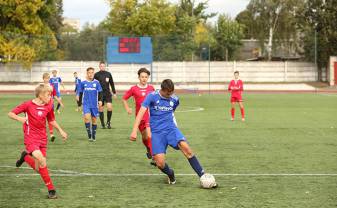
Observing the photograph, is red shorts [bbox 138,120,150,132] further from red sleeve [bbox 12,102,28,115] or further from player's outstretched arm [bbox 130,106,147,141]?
red sleeve [bbox 12,102,28,115]

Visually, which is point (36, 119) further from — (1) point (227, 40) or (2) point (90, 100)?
(1) point (227, 40)

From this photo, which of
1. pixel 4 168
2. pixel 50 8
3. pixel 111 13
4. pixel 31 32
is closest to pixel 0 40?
pixel 31 32

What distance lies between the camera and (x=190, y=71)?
61.2m

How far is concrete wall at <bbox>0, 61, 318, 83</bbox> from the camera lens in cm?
5884

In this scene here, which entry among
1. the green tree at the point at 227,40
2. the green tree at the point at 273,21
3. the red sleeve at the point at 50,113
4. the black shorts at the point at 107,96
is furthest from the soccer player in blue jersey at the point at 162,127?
the green tree at the point at 273,21

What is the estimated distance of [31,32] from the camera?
2281 inches

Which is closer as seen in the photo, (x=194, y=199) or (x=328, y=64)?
(x=194, y=199)

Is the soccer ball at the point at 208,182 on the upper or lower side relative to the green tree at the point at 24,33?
lower

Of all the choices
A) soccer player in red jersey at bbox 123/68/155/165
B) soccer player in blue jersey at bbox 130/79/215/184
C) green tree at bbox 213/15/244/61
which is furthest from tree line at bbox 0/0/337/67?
soccer player in blue jersey at bbox 130/79/215/184

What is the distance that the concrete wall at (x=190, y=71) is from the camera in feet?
193

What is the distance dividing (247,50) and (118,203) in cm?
8895

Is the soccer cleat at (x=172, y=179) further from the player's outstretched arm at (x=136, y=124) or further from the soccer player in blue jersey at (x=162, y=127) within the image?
the player's outstretched arm at (x=136, y=124)

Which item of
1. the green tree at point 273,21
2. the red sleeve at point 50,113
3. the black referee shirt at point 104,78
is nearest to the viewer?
the red sleeve at point 50,113

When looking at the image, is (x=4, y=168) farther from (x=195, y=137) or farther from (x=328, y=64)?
(x=328, y=64)
